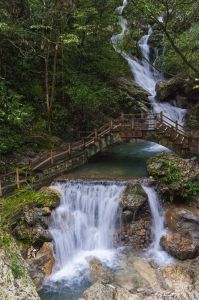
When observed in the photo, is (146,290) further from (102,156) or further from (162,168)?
(102,156)

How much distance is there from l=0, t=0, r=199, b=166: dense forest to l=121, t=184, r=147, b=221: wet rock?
19.8 ft

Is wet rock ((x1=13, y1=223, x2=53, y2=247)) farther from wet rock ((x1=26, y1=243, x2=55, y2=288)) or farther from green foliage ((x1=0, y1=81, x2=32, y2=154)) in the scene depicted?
green foliage ((x1=0, y1=81, x2=32, y2=154))

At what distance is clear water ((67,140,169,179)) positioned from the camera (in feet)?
58.0

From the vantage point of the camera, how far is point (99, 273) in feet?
40.2

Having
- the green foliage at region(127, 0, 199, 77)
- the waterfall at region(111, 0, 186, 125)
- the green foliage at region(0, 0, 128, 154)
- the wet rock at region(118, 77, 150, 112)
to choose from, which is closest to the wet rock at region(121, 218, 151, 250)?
the green foliage at region(127, 0, 199, 77)

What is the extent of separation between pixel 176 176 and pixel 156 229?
2.59 m

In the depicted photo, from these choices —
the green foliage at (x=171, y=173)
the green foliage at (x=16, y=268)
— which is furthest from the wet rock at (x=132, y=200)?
the green foliage at (x=16, y=268)

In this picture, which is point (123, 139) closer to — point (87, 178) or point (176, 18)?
point (87, 178)

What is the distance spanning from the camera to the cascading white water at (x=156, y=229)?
13250 millimetres

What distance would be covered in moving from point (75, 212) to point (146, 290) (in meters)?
5.18

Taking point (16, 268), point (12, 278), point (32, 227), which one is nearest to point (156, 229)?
point (32, 227)

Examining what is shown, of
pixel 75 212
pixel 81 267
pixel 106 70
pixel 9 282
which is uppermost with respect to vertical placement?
pixel 106 70

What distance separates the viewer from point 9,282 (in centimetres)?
688

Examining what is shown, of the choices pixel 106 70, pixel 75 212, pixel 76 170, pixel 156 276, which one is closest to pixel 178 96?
pixel 106 70
